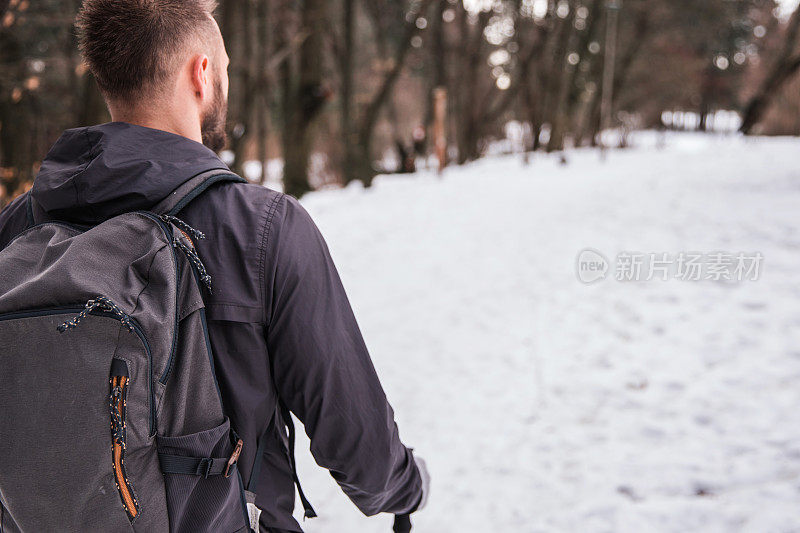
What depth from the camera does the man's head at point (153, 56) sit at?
1.11 metres

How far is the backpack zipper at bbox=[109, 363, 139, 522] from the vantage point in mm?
958

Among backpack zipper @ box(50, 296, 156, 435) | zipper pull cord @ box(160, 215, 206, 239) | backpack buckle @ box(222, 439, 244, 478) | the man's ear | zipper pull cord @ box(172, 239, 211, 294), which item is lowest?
backpack buckle @ box(222, 439, 244, 478)

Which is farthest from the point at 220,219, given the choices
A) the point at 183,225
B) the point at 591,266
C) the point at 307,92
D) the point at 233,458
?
the point at 307,92

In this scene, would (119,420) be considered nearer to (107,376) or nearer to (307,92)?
(107,376)

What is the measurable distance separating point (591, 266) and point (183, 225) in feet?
19.2

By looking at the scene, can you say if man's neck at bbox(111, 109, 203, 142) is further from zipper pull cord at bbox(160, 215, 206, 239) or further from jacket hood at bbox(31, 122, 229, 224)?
zipper pull cord at bbox(160, 215, 206, 239)

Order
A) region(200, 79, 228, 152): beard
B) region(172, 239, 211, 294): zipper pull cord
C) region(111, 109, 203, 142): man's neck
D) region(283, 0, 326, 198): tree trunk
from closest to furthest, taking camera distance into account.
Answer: region(172, 239, 211, 294): zipper pull cord, region(111, 109, 203, 142): man's neck, region(200, 79, 228, 152): beard, region(283, 0, 326, 198): tree trunk

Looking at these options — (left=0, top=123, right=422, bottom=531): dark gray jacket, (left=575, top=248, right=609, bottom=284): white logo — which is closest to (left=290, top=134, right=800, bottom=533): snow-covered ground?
(left=575, top=248, right=609, bottom=284): white logo

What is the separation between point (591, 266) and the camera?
6.33m

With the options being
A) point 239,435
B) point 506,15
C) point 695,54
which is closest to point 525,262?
point 239,435

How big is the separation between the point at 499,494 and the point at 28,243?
8.43ft

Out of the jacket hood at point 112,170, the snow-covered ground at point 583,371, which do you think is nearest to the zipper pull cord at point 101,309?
the jacket hood at point 112,170

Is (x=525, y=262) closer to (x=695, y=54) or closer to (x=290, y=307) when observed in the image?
(x=290, y=307)

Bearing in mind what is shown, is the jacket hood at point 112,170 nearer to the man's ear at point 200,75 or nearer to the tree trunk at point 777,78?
the man's ear at point 200,75
